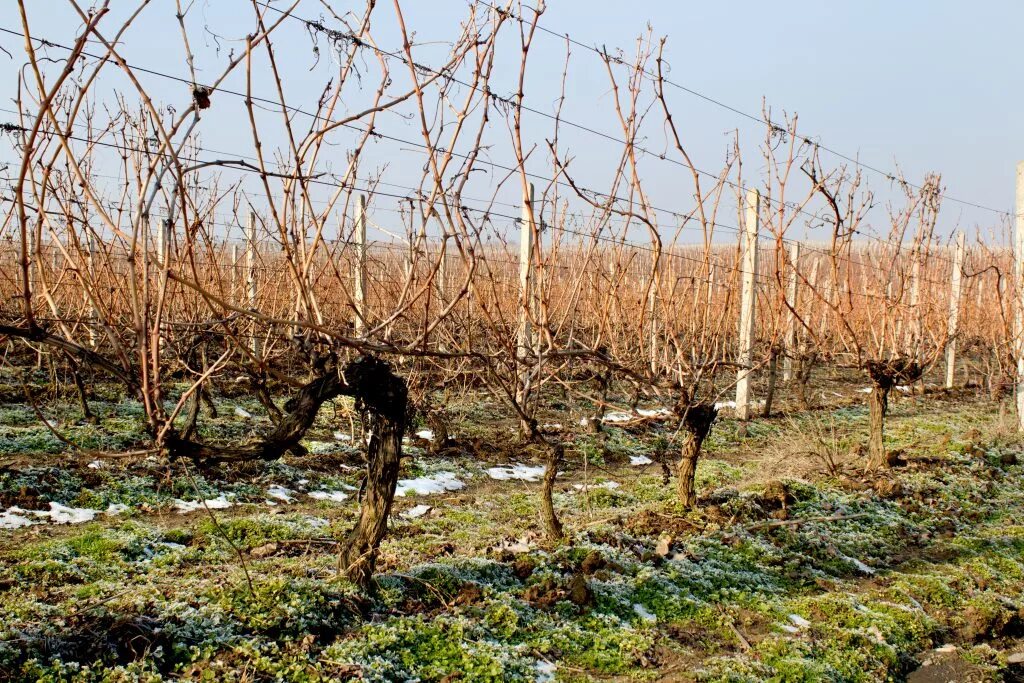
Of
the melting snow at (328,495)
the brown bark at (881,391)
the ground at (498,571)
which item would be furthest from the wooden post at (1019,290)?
the melting snow at (328,495)

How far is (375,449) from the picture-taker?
3283 millimetres

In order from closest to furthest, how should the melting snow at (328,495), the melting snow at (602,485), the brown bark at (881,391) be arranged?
the melting snow at (328,495) → the melting snow at (602,485) → the brown bark at (881,391)

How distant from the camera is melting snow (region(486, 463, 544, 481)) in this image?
21.6ft

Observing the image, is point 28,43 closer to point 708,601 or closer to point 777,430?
point 708,601

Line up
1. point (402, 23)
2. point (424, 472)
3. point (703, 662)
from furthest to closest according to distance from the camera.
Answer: point (424, 472)
point (703, 662)
point (402, 23)

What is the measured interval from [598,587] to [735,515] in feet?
5.33

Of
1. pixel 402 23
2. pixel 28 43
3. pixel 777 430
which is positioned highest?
pixel 402 23

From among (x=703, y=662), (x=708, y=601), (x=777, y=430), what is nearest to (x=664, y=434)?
(x=777, y=430)

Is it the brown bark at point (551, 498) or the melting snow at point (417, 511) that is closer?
the brown bark at point (551, 498)

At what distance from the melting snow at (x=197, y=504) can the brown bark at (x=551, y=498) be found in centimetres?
224

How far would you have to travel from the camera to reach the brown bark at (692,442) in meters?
4.70

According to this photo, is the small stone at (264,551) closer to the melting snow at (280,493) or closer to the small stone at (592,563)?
the melting snow at (280,493)

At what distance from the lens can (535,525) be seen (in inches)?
188

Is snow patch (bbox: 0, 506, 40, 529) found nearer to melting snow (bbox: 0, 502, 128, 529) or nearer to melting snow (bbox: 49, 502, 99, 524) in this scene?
melting snow (bbox: 0, 502, 128, 529)
